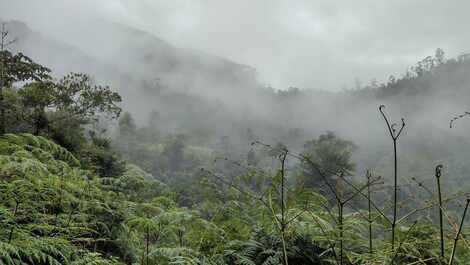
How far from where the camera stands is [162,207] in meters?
2.40

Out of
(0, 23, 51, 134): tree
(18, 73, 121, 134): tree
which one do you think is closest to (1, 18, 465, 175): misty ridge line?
(18, 73, 121, 134): tree

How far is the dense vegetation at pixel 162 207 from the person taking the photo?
1379mm

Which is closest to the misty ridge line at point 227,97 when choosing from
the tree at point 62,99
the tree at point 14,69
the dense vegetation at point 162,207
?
the dense vegetation at point 162,207

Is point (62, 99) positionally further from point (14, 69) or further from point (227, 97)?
point (227, 97)

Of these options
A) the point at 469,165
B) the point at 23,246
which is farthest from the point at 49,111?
the point at 469,165

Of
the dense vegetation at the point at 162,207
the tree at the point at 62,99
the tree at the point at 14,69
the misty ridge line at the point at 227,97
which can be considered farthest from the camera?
the misty ridge line at the point at 227,97

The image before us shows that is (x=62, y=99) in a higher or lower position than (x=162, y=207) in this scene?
higher

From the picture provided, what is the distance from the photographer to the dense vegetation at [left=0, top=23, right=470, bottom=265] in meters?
1.38

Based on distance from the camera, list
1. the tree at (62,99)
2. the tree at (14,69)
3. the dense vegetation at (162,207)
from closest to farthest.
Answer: the dense vegetation at (162,207) < the tree at (62,99) < the tree at (14,69)

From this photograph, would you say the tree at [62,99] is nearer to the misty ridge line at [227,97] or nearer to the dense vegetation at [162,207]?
the dense vegetation at [162,207]

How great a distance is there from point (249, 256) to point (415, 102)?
92.0 metres

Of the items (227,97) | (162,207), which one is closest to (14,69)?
(162,207)

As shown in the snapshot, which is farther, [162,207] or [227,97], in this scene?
[227,97]

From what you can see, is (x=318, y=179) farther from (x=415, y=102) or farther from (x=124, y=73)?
(x=124, y=73)
